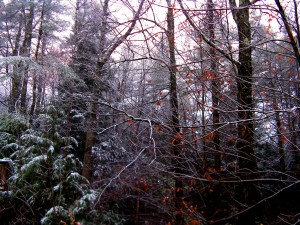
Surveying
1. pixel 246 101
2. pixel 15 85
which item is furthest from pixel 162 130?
pixel 15 85

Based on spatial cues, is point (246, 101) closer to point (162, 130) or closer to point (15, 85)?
point (162, 130)

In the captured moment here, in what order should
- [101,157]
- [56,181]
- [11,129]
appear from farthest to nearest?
[101,157]
[11,129]
[56,181]

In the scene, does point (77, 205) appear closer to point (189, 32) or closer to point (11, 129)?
point (11, 129)

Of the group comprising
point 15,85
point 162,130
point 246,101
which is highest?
point 15,85

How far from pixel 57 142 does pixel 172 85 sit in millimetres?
4390

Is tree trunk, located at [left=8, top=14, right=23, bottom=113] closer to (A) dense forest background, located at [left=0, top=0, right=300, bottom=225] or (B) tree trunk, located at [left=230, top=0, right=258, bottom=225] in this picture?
(A) dense forest background, located at [left=0, top=0, right=300, bottom=225]

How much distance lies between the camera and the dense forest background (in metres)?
4.27

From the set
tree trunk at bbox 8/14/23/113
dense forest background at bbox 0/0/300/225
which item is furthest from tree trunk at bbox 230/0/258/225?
tree trunk at bbox 8/14/23/113

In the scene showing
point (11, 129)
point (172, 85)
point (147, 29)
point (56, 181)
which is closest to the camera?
point (147, 29)

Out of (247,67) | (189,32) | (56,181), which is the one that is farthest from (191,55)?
(56,181)

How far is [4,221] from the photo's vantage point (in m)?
7.14

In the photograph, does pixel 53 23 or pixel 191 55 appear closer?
pixel 191 55

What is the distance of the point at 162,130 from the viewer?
592 cm

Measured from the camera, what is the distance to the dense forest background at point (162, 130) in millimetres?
4273
